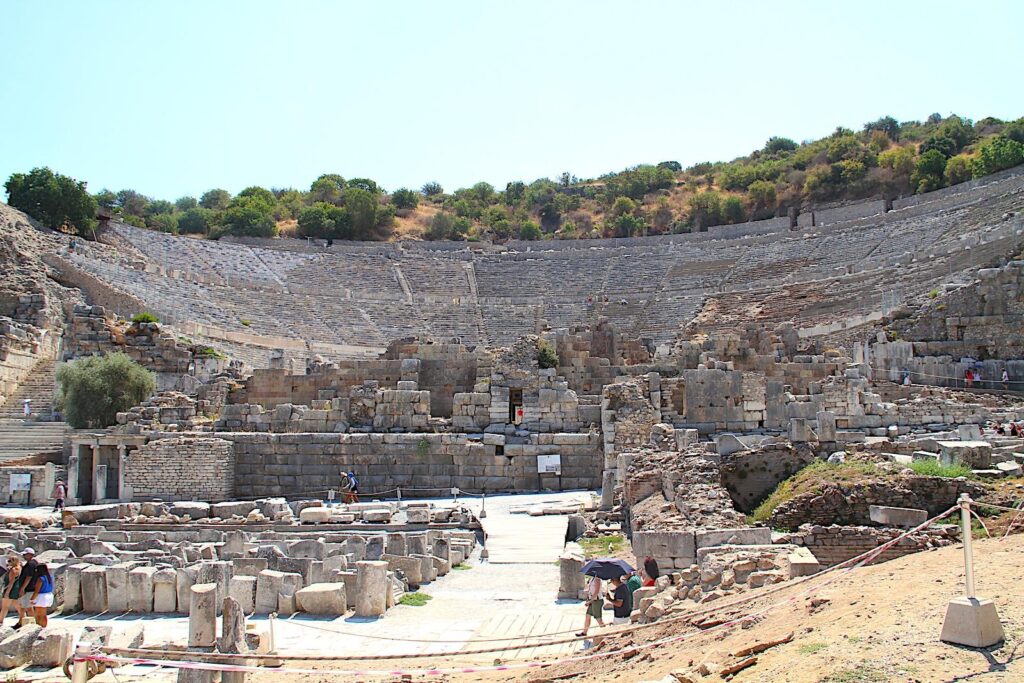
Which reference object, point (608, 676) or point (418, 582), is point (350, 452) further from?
point (608, 676)

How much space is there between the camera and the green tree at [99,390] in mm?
24047

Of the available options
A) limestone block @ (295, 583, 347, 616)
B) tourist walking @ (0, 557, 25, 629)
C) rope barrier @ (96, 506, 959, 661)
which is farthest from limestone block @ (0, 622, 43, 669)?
limestone block @ (295, 583, 347, 616)

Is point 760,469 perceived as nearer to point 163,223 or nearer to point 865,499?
point 865,499

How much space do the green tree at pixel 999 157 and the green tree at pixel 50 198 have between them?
46901 mm

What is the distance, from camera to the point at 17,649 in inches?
316

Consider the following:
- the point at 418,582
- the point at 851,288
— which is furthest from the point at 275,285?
the point at 418,582

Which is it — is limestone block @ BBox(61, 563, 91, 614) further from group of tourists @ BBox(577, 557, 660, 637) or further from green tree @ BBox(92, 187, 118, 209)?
green tree @ BBox(92, 187, 118, 209)

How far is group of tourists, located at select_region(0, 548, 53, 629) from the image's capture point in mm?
9336

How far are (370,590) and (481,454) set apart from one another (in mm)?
9337

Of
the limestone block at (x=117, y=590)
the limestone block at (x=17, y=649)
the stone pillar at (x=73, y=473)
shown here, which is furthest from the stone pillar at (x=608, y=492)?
the stone pillar at (x=73, y=473)

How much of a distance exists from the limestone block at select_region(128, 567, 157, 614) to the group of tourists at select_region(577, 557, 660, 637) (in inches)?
186

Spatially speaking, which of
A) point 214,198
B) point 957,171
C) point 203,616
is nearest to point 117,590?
point 203,616

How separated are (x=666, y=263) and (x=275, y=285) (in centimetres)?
2106

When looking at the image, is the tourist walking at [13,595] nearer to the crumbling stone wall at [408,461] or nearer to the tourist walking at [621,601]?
the tourist walking at [621,601]
